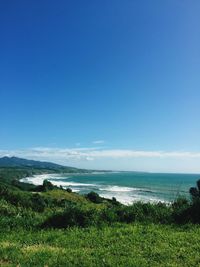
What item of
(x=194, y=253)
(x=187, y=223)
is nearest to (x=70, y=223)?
(x=187, y=223)

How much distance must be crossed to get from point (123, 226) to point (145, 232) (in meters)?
1.31

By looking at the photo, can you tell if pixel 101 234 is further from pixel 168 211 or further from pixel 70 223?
pixel 168 211

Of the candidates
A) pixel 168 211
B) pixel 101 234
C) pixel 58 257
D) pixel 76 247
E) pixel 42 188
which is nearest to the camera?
pixel 58 257

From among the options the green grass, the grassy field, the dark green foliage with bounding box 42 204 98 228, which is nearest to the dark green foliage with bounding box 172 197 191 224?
the grassy field

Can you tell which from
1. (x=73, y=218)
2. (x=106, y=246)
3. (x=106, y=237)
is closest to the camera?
(x=106, y=246)

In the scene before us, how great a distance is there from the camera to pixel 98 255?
34.9ft

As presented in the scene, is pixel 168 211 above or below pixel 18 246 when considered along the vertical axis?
above

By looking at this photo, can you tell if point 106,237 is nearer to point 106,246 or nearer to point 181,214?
point 106,246

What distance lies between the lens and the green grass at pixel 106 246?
10.0 metres

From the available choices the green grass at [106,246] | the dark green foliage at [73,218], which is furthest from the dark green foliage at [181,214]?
the dark green foliage at [73,218]

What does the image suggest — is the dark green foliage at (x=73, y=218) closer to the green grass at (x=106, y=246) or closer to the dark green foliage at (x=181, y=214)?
the green grass at (x=106, y=246)

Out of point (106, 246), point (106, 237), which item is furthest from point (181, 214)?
point (106, 246)

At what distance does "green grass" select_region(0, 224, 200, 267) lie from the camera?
10016 mm

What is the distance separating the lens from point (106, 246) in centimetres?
1167
